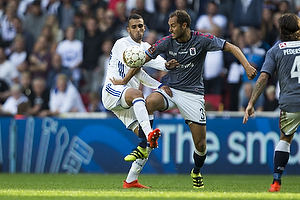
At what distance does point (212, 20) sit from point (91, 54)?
343 centimetres

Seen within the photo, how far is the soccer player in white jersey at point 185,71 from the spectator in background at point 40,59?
7.70 metres

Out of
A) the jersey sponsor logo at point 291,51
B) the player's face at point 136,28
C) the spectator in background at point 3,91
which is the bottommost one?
the spectator in background at point 3,91

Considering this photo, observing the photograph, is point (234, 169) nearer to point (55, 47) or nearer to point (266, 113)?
point (266, 113)

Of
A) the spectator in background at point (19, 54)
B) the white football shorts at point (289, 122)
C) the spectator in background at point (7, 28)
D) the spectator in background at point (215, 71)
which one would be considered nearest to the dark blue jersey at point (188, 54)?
the white football shorts at point (289, 122)

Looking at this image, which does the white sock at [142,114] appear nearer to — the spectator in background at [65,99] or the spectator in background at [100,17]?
the spectator in background at [65,99]

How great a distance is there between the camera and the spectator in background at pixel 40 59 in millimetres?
16562

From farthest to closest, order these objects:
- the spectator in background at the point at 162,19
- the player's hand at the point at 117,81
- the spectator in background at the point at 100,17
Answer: the spectator in background at the point at 100,17 → the spectator in background at the point at 162,19 → the player's hand at the point at 117,81

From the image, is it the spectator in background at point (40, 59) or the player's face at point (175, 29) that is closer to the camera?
the player's face at point (175, 29)

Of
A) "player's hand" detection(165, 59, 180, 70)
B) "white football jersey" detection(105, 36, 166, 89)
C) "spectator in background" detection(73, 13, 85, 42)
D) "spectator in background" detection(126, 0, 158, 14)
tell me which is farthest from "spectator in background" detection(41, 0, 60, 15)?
"player's hand" detection(165, 59, 180, 70)

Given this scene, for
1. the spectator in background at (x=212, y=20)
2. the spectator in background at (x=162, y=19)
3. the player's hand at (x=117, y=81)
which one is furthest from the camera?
the spectator in background at (x=162, y=19)

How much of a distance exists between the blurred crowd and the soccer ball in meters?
5.31

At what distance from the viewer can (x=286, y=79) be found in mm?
8164

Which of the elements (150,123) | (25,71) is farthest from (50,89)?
(150,123)

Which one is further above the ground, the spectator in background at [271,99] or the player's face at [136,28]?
the player's face at [136,28]
